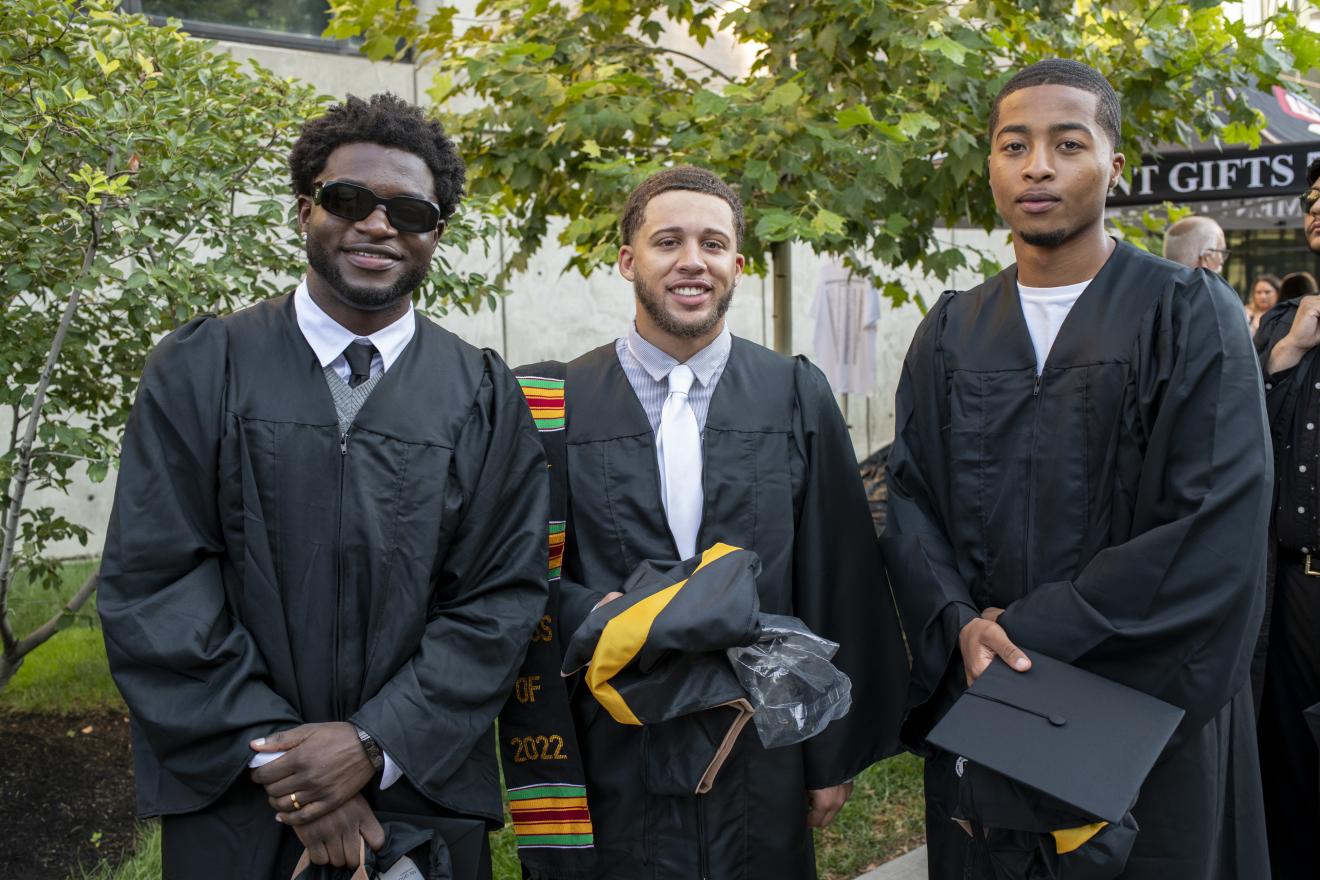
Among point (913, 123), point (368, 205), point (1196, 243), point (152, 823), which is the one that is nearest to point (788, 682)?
point (368, 205)

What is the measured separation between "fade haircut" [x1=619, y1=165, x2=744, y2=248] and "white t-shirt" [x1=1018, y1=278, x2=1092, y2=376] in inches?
28.0

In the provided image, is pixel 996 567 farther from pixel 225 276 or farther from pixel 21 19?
pixel 21 19

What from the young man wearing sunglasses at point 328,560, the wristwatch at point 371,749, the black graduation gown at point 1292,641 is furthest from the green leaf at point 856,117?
the wristwatch at point 371,749

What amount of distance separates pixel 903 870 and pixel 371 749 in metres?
2.44

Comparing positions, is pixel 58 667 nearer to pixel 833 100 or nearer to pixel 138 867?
pixel 138 867

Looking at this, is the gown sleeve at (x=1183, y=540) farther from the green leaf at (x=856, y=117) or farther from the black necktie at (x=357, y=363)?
the green leaf at (x=856, y=117)

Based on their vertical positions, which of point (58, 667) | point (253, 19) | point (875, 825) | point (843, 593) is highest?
point (253, 19)

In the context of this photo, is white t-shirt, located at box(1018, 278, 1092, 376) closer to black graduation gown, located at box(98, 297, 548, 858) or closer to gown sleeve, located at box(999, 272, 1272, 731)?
gown sleeve, located at box(999, 272, 1272, 731)

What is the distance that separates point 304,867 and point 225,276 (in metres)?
2.18

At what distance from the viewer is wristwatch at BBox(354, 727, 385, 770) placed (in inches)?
82.4

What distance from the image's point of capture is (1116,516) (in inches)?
96.3

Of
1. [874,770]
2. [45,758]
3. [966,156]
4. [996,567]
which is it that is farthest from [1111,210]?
[45,758]

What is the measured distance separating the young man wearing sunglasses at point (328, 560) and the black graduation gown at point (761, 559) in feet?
0.90

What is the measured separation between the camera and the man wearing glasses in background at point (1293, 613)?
125 inches
